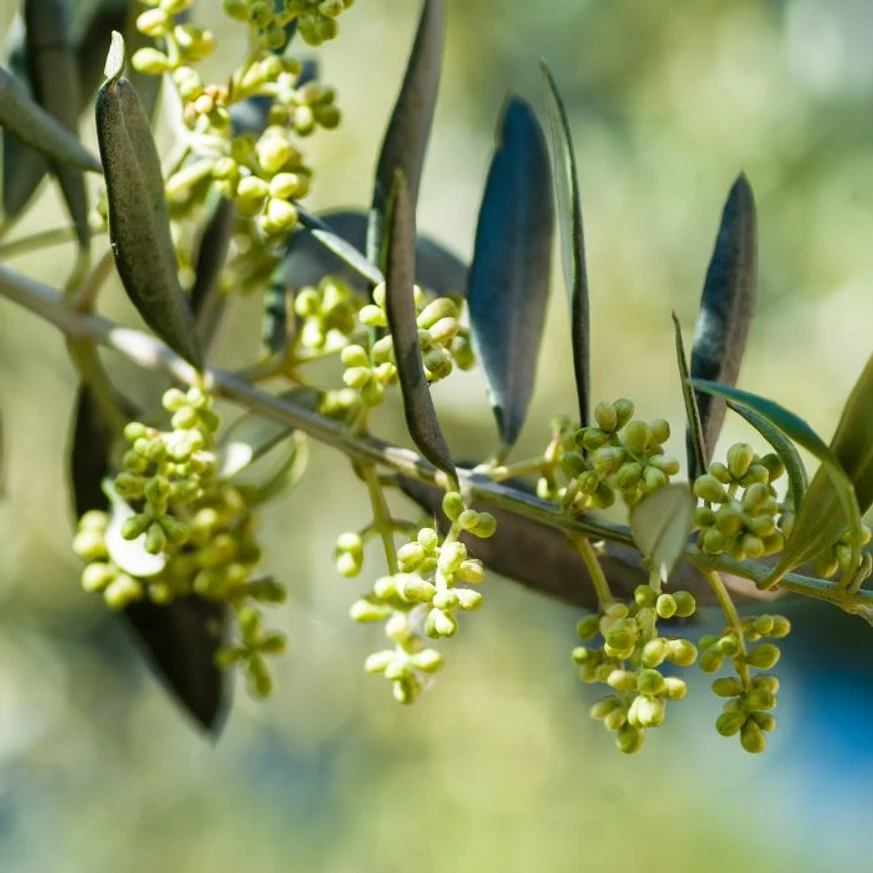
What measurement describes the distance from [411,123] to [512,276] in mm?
145

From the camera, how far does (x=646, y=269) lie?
2.73 meters

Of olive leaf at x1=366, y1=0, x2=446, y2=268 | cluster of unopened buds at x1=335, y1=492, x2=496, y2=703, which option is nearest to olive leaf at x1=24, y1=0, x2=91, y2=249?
olive leaf at x1=366, y1=0, x2=446, y2=268

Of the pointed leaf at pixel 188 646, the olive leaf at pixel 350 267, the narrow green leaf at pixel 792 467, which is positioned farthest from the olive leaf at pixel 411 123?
the pointed leaf at pixel 188 646

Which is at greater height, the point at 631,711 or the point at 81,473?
the point at 631,711

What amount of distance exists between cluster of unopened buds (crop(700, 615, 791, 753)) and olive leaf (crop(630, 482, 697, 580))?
3.5 inches

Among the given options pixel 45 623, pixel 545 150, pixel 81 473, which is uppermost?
pixel 545 150

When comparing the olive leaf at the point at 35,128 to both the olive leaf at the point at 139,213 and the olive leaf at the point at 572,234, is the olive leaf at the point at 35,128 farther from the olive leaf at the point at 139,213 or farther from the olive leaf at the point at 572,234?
the olive leaf at the point at 572,234

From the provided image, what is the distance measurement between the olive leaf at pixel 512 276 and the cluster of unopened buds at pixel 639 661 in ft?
0.66

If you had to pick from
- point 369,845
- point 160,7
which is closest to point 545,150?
point 160,7

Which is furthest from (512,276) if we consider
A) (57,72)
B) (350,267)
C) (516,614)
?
(516,614)

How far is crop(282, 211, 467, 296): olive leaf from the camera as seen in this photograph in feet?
3.13

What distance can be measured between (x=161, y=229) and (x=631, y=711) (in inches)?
15.2

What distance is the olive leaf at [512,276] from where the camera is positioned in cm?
85

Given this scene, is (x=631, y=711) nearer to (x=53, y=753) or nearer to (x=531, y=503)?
(x=531, y=503)
